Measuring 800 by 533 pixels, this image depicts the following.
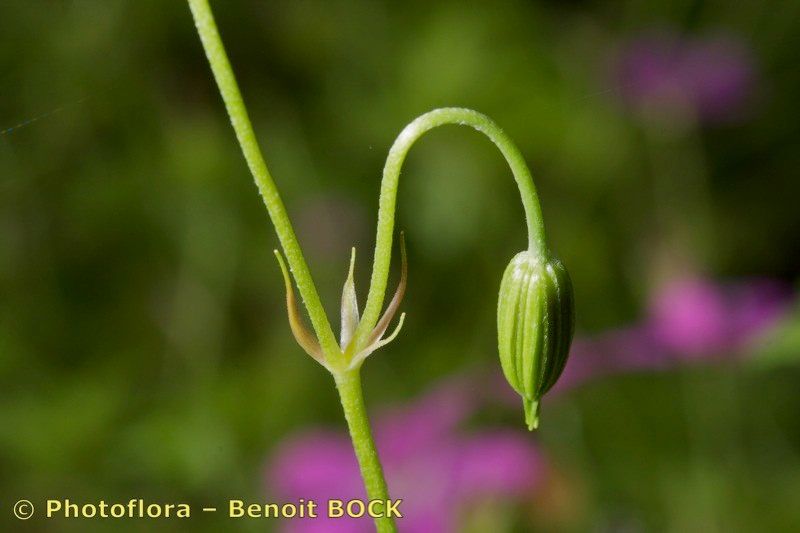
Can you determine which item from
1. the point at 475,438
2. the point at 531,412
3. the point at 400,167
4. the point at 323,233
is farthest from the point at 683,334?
the point at 400,167

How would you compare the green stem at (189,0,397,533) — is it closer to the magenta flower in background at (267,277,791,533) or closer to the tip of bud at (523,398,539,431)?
the tip of bud at (523,398,539,431)

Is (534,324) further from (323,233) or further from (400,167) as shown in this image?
(323,233)

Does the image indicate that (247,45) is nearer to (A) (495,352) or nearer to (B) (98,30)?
(B) (98,30)

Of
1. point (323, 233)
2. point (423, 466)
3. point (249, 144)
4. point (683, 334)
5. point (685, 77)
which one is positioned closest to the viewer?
point (249, 144)

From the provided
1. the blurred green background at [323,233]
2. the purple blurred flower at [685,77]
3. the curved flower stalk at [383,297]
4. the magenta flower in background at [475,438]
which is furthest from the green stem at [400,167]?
the purple blurred flower at [685,77]

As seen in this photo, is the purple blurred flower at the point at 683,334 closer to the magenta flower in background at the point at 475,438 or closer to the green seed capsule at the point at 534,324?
the magenta flower in background at the point at 475,438

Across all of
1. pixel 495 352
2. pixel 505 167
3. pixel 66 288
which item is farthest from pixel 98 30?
pixel 495 352
